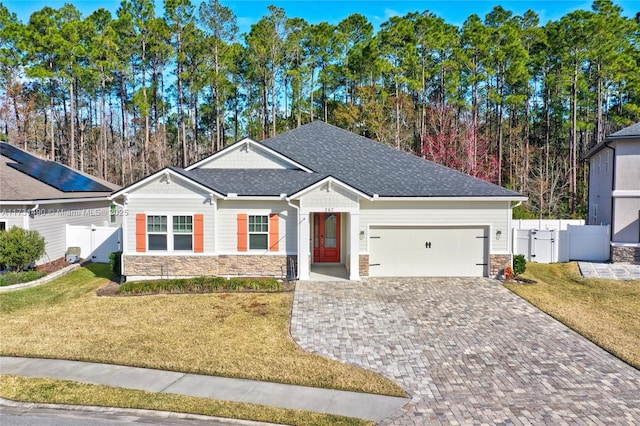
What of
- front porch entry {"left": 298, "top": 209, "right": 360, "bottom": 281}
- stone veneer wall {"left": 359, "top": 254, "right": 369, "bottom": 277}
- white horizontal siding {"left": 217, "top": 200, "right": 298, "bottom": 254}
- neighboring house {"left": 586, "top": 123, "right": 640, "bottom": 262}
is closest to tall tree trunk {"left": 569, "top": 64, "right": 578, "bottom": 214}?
neighboring house {"left": 586, "top": 123, "right": 640, "bottom": 262}

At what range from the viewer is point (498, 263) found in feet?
51.3

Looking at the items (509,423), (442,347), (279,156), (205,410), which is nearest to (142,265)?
(279,156)

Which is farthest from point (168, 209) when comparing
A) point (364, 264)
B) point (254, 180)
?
point (364, 264)

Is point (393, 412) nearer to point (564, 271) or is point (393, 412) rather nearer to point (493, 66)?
point (564, 271)

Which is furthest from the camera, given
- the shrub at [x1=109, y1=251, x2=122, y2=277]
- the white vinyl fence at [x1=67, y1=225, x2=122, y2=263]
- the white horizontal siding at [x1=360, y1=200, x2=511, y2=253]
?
the white vinyl fence at [x1=67, y1=225, x2=122, y2=263]

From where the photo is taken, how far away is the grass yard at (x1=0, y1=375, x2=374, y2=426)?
20.7 ft

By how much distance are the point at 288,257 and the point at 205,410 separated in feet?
29.6

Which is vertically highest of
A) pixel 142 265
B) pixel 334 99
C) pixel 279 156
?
pixel 334 99

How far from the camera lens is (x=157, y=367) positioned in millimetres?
8188

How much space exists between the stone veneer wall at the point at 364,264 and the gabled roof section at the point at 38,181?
43.7 feet

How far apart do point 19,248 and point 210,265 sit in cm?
731

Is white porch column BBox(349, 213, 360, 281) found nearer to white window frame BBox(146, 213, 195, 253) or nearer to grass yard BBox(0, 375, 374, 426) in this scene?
white window frame BBox(146, 213, 195, 253)

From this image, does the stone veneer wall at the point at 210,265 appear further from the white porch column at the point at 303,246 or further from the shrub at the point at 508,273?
the shrub at the point at 508,273

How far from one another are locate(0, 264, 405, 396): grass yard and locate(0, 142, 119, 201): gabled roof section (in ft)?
16.7
